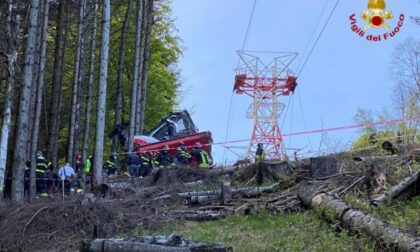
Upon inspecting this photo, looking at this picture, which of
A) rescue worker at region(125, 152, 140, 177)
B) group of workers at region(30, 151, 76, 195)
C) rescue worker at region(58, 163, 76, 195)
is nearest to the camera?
rescue worker at region(58, 163, 76, 195)

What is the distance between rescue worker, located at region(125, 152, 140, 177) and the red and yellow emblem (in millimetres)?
12843

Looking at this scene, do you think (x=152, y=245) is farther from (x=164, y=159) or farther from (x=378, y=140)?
(x=164, y=159)

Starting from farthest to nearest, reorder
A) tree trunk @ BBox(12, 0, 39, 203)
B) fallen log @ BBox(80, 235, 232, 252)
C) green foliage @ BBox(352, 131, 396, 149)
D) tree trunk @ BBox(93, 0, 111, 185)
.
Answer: tree trunk @ BBox(93, 0, 111, 185) < tree trunk @ BBox(12, 0, 39, 203) < green foliage @ BBox(352, 131, 396, 149) < fallen log @ BBox(80, 235, 232, 252)

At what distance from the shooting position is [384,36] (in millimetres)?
10867

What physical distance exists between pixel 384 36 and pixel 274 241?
12.8 ft

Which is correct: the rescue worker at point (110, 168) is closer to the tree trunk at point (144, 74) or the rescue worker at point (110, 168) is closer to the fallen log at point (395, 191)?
the tree trunk at point (144, 74)

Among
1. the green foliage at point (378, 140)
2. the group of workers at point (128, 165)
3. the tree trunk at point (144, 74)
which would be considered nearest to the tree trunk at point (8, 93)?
the group of workers at point (128, 165)

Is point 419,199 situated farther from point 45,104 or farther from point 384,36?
point 45,104

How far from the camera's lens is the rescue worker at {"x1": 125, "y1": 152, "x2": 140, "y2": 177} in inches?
891

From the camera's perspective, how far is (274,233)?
32.9ft

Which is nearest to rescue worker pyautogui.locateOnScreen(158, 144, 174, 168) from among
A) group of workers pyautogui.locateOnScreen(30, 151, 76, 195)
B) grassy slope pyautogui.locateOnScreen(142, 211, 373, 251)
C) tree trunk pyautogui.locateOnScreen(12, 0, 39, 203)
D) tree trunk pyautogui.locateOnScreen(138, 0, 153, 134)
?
group of workers pyautogui.locateOnScreen(30, 151, 76, 195)

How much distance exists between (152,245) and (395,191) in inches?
185

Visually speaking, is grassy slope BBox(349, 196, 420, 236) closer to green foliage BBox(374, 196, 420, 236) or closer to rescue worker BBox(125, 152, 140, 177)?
green foliage BBox(374, 196, 420, 236)

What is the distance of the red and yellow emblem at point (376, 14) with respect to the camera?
10430mm
